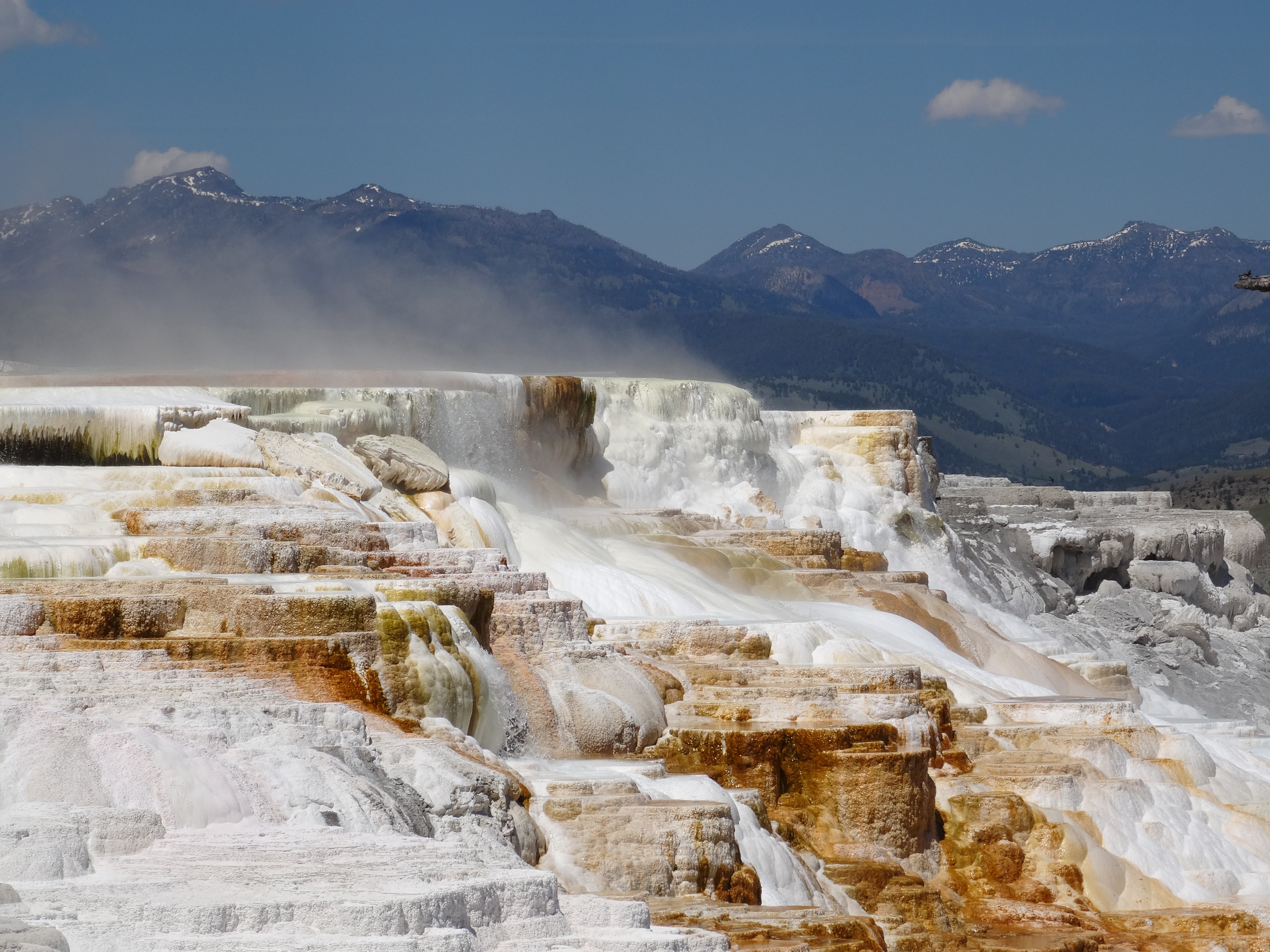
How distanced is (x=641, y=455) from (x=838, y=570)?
6.91 metres

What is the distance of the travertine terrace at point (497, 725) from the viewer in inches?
328

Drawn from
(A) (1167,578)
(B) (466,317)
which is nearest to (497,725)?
(A) (1167,578)

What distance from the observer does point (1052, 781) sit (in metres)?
13.9

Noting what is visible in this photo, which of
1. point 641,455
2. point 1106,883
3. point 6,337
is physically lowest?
point 1106,883

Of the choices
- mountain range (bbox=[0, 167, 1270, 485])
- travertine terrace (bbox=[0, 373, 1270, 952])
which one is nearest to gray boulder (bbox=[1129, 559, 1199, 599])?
travertine terrace (bbox=[0, 373, 1270, 952])

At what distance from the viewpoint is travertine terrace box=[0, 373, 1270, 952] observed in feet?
27.3

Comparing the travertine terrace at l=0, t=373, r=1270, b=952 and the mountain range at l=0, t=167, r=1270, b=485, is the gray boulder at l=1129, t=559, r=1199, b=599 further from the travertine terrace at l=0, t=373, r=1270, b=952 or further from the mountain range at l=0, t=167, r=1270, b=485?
the mountain range at l=0, t=167, r=1270, b=485

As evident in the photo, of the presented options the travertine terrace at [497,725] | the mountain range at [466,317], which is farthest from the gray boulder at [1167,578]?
the mountain range at [466,317]

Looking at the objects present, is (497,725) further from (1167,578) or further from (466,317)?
(466,317)

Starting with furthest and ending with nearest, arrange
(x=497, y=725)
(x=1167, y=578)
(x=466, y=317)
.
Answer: (x=466, y=317)
(x=1167, y=578)
(x=497, y=725)

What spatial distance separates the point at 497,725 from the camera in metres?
12.3

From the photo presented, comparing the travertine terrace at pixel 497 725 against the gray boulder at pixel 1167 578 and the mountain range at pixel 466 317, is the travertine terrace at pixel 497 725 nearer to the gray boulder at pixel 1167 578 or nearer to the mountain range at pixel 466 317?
the gray boulder at pixel 1167 578

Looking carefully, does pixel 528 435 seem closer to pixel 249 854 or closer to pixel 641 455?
pixel 641 455

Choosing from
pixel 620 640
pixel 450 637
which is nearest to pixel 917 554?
pixel 620 640
